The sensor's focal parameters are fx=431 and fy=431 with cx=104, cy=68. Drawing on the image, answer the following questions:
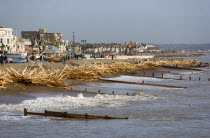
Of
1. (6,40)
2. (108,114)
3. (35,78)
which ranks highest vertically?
(6,40)

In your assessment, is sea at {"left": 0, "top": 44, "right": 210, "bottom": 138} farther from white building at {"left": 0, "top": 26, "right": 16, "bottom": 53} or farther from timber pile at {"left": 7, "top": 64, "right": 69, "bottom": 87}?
white building at {"left": 0, "top": 26, "right": 16, "bottom": 53}

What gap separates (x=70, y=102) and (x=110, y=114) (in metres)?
2.62

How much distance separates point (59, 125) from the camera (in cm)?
1105

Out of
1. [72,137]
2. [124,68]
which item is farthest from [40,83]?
[124,68]

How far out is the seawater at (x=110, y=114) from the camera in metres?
10.4

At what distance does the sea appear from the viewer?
33.8 ft

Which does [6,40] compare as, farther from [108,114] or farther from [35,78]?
[108,114]

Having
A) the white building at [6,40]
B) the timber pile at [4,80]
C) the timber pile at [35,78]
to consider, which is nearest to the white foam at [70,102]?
the timber pile at [4,80]

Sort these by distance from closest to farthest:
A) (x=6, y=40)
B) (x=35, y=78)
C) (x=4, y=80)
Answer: (x=4, y=80) → (x=35, y=78) → (x=6, y=40)

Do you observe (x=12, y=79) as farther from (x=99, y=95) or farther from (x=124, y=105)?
(x=124, y=105)

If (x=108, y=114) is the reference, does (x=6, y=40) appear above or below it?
above

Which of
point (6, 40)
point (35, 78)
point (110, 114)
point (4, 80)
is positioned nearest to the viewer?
point (110, 114)

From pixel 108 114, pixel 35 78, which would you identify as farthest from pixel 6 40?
pixel 108 114

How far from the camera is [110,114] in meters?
13.1
